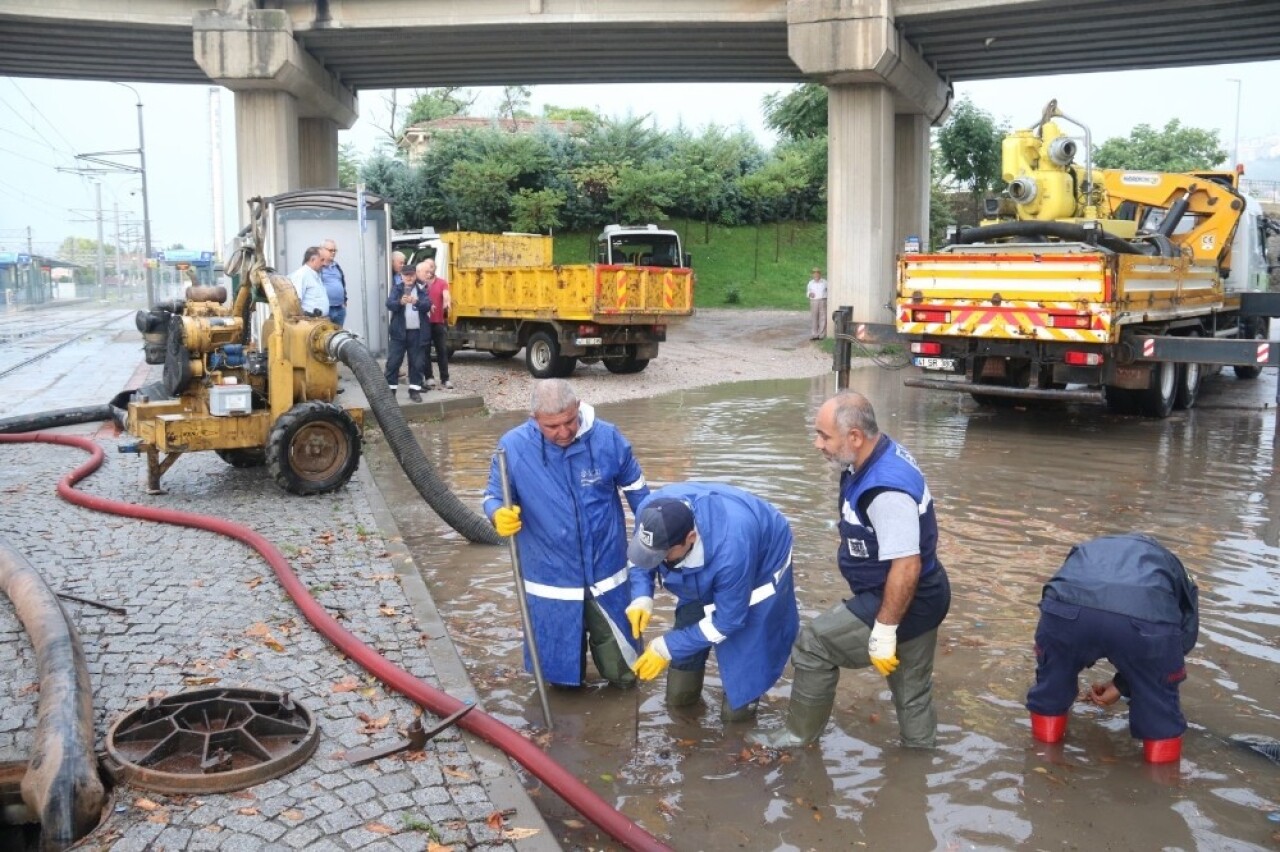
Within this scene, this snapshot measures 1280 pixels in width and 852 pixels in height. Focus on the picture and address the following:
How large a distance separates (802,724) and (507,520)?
1512 mm

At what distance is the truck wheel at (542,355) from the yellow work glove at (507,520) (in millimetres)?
13427

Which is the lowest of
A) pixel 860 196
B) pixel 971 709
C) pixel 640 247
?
pixel 971 709

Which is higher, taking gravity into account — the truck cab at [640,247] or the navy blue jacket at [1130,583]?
the truck cab at [640,247]

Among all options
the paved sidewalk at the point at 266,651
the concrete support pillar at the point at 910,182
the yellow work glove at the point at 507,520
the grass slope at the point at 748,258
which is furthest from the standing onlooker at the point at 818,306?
the yellow work glove at the point at 507,520

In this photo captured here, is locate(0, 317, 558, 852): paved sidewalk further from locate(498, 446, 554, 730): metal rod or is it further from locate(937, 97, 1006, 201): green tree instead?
locate(937, 97, 1006, 201): green tree

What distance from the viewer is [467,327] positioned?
2000 cm

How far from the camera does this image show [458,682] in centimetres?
517

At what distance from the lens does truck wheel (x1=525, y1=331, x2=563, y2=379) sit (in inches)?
731

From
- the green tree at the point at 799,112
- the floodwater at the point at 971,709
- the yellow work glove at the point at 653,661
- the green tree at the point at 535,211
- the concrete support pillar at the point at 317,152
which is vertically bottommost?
the floodwater at the point at 971,709

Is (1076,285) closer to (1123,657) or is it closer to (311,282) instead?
(311,282)

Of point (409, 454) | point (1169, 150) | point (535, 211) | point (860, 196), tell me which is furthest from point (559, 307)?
point (1169, 150)

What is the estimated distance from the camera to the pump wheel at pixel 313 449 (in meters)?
8.99

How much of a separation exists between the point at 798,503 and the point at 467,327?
38.1 ft

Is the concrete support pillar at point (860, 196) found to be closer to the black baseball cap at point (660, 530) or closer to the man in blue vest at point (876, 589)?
the man in blue vest at point (876, 589)
